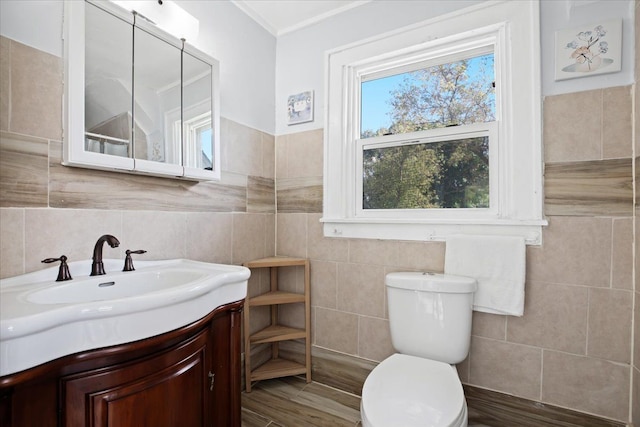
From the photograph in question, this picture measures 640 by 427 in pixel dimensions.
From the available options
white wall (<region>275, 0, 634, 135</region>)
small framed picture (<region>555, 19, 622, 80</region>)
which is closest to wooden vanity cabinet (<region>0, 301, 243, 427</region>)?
white wall (<region>275, 0, 634, 135</region>)

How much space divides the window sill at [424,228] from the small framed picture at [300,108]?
0.68 metres

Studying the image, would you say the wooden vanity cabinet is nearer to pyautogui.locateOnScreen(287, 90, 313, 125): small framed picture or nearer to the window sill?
→ the window sill

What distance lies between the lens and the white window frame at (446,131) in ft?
4.60

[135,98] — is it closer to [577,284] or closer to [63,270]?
[63,270]

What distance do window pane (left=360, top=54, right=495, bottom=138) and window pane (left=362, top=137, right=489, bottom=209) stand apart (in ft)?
0.41

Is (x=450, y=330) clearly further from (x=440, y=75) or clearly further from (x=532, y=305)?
(x=440, y=75)

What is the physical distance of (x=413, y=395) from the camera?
107cm

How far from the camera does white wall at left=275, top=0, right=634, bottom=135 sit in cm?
128

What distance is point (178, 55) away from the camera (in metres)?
1.45

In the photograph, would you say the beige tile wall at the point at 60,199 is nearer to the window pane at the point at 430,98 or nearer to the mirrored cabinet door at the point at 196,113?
the mirrored cabinet door at the point at 196,113

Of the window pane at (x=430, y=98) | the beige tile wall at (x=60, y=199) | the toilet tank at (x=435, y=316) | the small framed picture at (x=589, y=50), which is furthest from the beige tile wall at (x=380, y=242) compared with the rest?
the window pane at (x=430, y=98)

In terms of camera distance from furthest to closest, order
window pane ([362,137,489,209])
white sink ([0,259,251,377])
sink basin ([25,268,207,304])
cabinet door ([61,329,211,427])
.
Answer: window pane ([362,137,489,209]), sink basin ([25,268,207,304]), cabinet door ([61,329,211,427]), white sink ([0,259,251,377])

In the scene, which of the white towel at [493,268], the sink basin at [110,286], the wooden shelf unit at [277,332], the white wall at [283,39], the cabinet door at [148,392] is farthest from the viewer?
the wooden shelf unit at [277,332]

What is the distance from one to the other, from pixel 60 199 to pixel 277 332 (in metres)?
1.32
